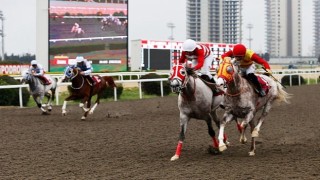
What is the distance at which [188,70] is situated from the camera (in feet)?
22.6

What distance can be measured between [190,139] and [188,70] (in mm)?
2397

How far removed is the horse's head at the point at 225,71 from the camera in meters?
6.75

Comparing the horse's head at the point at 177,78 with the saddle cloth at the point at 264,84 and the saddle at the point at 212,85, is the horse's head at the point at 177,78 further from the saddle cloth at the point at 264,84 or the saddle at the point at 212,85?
the saddle cloth at the point at 264,84

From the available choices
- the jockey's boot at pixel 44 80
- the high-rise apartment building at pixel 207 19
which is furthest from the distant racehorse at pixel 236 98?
the high-rise apartment building at pixel 207 19

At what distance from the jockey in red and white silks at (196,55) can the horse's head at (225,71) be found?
0.35m

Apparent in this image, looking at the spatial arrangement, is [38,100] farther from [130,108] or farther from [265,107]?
[265,107]

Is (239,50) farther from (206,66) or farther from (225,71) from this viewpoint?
(225,71)

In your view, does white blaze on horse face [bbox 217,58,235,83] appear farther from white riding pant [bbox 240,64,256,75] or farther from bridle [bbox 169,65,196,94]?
white riding pant [bbox 240,64,256,75]

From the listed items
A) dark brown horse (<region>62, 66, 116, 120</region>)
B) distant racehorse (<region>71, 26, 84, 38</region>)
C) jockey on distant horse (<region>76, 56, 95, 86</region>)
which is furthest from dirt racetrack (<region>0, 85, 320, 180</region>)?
distant racehorse (<region>71, 26, 84, 38</region>)

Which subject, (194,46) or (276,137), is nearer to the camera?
(194,46)

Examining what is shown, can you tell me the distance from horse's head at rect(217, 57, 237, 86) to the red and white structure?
2855cm

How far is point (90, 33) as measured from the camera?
94.0ft

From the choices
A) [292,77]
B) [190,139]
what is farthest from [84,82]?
[292,77]

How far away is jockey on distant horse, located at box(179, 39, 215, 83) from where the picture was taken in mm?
Result: 7249
